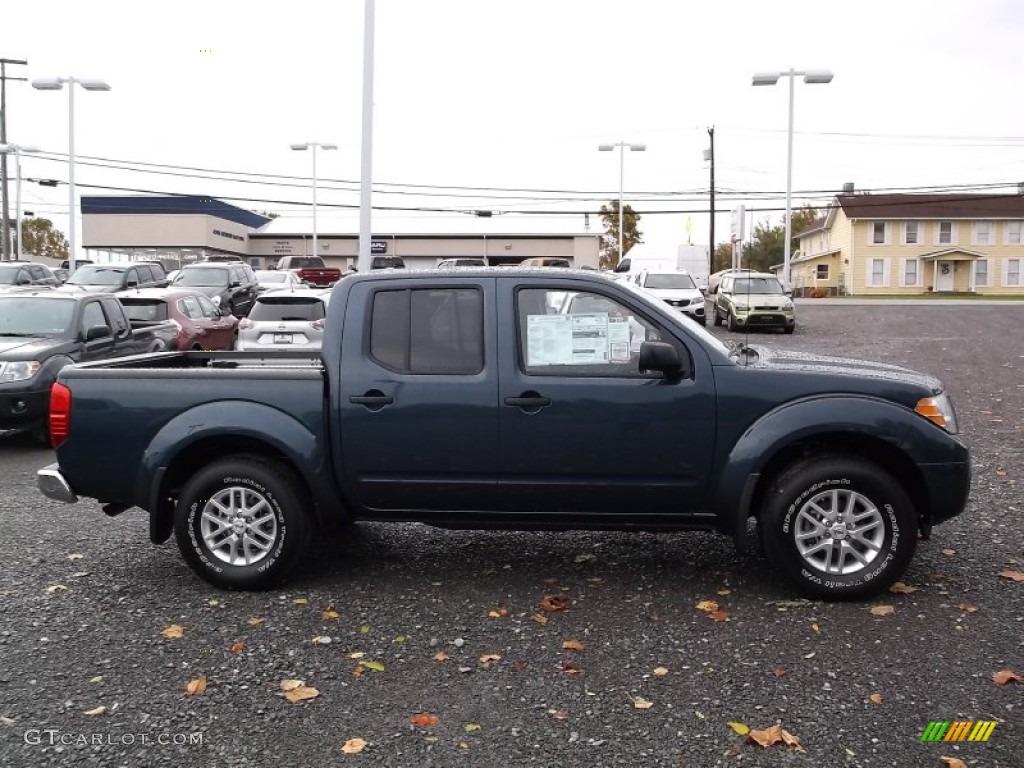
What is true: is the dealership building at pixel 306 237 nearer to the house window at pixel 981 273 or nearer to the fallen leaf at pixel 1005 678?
the house window at pixel 981 273

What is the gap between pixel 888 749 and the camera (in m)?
3.78

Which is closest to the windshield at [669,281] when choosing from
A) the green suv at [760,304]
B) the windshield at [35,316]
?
the green suv at [760,304]

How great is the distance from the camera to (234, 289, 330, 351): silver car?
13672 millimetres

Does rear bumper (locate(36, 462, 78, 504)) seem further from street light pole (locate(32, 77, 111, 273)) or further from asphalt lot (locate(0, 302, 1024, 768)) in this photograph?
street light pole (locate(32, 77, 111, 273))

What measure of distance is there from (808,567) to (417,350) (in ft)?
8.21

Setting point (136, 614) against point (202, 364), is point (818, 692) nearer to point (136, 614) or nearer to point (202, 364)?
point (136, 614)

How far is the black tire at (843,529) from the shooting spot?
5.30 meters

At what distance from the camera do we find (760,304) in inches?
995

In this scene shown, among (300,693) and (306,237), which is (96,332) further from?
(306,237)

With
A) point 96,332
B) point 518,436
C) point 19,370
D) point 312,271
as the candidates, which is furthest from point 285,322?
point 312,271

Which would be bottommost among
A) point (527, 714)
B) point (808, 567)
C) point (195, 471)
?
point (527, 714)

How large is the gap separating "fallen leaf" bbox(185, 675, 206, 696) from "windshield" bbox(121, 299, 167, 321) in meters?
11.9

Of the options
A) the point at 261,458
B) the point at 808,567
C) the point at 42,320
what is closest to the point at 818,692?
the point at 808,567

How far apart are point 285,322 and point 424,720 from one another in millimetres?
10370
